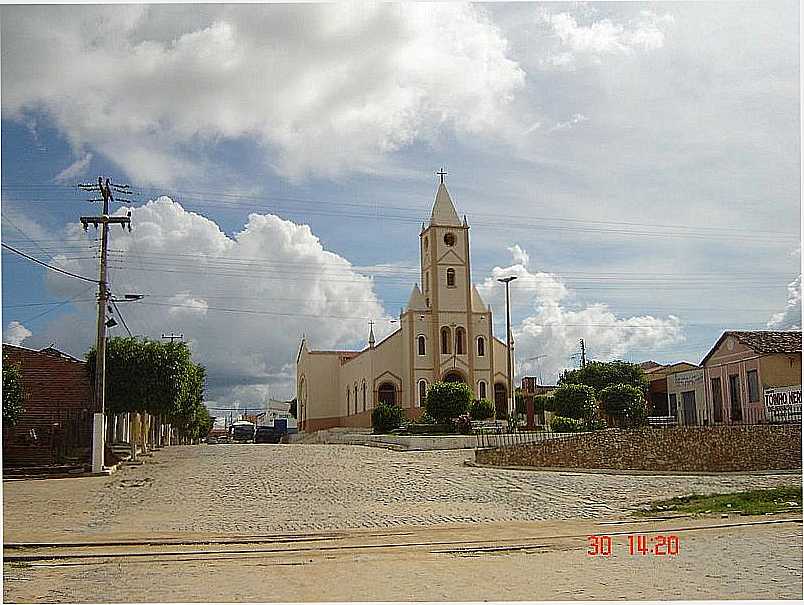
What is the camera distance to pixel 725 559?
8.32 metres

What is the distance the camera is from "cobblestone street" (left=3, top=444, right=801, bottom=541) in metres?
11.6

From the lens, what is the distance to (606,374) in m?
47.7

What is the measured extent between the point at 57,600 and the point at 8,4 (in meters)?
4.89

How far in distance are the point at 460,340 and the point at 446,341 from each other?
80cm

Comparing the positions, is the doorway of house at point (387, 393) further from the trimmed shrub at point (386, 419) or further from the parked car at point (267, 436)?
the trimmed shrub at point (386, 419)

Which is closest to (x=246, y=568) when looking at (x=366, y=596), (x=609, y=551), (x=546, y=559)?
(x=366, y=596)

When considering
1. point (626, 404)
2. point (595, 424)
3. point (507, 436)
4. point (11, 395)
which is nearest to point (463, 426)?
point (507, 436)

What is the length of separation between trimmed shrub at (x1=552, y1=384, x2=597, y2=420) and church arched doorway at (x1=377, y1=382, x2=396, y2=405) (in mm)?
15394

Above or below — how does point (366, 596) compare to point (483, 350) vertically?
below

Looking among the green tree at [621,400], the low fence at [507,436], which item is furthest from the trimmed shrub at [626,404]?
the low fence at [507,436]

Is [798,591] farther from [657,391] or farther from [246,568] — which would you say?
[657,391]

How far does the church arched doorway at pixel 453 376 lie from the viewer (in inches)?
1796

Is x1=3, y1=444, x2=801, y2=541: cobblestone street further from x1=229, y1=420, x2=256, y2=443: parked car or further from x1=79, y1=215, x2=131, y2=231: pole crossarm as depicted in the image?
x1=229, y1=420, x2=256, y2=443: parked car
